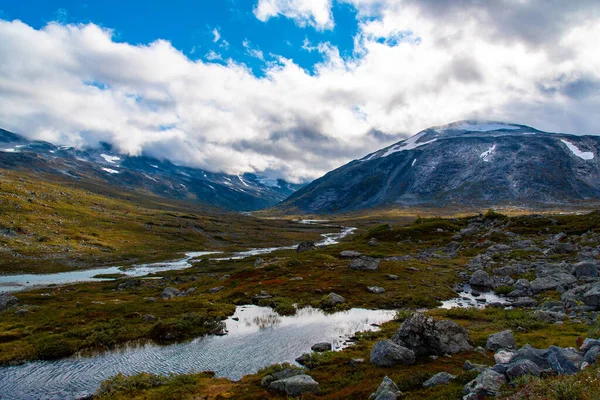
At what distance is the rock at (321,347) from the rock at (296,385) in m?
8.15

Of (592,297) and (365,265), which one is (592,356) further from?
(365,265)

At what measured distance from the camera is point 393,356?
25.9m

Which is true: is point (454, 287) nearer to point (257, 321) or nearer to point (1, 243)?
point (257, 321)

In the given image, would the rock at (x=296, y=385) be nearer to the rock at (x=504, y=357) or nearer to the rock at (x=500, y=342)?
the rock at (x=504, y=357)

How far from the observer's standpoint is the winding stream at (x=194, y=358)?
27.8 meters

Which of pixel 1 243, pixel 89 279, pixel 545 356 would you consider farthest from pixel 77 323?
pixel 1 243

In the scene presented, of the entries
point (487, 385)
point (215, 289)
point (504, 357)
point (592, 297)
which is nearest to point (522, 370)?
point (487, 385)

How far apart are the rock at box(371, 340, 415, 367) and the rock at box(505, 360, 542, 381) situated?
962cm

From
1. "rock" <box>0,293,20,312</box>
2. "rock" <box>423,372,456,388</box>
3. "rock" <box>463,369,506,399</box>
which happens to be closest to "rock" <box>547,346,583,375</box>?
"rock" <box>463,369,506,399</box>

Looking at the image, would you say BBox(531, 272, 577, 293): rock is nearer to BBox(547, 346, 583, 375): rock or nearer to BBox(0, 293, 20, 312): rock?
BBox(547, 346, 583, 375): rock

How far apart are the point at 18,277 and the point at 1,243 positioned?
137 feet

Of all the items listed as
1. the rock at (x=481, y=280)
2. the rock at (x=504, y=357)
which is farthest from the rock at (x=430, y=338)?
the rock at (x=481, y=280)

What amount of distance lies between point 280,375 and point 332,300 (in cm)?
2499

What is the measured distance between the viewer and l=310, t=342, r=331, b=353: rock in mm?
32281
